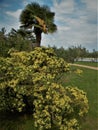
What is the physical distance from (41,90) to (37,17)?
11566 millimetres

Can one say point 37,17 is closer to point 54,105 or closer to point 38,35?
point 38,35

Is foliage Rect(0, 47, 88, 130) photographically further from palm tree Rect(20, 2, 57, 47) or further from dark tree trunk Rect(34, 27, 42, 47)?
dark tree trunk Rect(34, 27, 42, 47)

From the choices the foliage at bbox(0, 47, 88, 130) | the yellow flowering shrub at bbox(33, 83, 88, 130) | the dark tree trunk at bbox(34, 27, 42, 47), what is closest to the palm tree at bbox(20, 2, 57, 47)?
the dark tree trunk at bbox(34, 27, 42, 47)

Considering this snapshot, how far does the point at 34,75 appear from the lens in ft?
36.0

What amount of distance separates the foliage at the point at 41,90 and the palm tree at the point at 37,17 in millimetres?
9661

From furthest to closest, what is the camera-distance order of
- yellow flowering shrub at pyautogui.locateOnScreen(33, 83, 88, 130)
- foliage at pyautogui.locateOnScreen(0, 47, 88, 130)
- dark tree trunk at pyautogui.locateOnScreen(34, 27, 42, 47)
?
dark tree trunk at pyautogui.locateOnScreen(34, 27, 42, 47)
foliage at pyautogui.locateOnScreen(0, 47, 88, 130)
yellow flowering shrub at pyautogui.locateOnScreen(33, 83, 88, 130)

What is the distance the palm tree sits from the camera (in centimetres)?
2147

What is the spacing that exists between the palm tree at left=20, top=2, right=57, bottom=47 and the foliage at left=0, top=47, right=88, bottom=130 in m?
9.66

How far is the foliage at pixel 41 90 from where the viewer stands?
10344 millimetres

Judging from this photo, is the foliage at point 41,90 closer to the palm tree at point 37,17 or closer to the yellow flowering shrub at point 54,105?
the yellow flowering shrub at point 54,105

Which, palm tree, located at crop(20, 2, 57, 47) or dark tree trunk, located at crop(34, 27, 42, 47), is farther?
dark tree trunk, located at crop(34, 27, 42, 47)

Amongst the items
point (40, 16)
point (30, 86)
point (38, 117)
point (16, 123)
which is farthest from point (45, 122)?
point (40, 16)

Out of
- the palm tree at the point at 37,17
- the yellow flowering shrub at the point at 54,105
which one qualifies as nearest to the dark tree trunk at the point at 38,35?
the palm tree at the point at 37,17

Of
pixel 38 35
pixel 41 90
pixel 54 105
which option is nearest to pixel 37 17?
pixel 38 35
